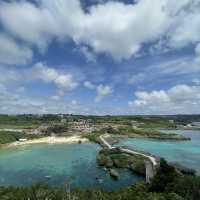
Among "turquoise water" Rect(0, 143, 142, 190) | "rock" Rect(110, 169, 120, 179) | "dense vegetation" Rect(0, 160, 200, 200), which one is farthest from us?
"rock" Rect(110, 169, 120, 179)

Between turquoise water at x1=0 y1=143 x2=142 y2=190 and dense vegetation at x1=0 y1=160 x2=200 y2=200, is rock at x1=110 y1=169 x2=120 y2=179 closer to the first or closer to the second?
turquoise water at x1=0 y1=143 x2=142 y2=190

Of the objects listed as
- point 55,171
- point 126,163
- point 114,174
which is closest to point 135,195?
point 114,174

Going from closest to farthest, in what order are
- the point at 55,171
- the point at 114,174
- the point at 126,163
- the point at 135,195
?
the point at 135,195 → the point at 114,174 → the point at 55,171 → the point at 126,163

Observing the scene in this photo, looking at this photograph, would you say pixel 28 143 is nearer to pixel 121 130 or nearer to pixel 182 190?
pixel 121 130

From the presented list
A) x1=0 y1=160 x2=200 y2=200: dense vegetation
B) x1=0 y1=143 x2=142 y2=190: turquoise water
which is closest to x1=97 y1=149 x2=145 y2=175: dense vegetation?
x1=0 y1=143 x2=142 y2=190: turquoise water

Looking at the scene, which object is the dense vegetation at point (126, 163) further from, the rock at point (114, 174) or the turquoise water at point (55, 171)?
the rock at point (114, 174)

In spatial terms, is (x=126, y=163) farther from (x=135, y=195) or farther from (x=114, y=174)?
(x=135, y=195)

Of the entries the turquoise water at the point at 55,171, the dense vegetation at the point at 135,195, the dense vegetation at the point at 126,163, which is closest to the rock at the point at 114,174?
the turquoise water at the point at 55,171

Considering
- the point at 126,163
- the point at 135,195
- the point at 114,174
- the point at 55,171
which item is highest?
the point at 135,195

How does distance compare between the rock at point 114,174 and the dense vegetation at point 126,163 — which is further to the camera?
the dense vegetation at point 126,163
